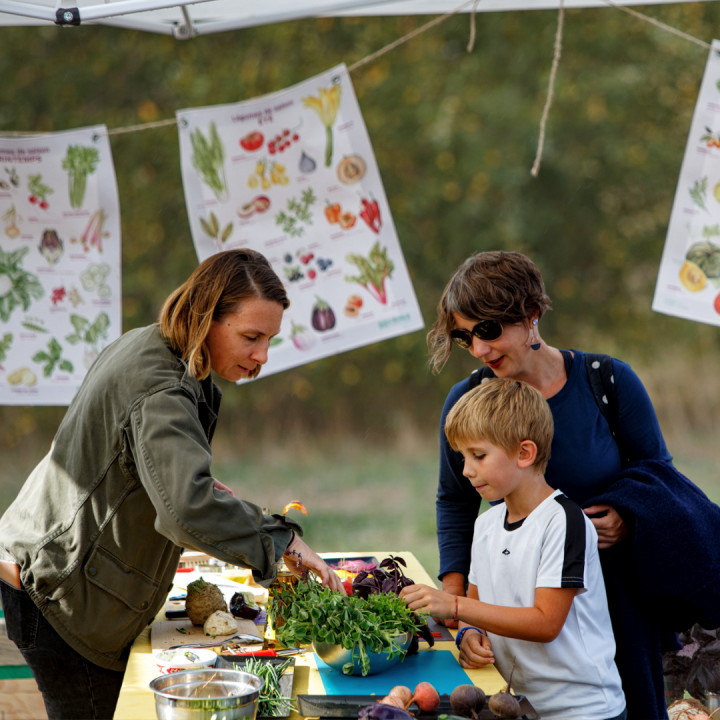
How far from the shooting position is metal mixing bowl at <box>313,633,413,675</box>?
60.2 inches

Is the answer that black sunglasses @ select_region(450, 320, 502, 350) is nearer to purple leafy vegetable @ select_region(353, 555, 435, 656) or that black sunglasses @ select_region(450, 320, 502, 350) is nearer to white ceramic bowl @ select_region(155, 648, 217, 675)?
purple leafy vegetable @ select_region(353, 555, 435, 656)

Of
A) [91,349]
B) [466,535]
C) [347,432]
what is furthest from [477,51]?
[466,535]

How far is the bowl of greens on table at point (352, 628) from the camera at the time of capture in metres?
1.51

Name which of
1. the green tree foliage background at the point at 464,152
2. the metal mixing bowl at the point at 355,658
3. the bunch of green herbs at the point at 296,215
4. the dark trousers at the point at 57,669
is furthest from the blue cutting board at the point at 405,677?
the green tree foliage background at the point at 464,152

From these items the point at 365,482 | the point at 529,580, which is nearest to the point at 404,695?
the point at 529,580

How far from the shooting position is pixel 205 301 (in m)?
1.70

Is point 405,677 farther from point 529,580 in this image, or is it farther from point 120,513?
point 120,513

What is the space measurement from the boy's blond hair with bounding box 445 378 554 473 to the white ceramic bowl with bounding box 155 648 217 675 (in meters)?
0.66

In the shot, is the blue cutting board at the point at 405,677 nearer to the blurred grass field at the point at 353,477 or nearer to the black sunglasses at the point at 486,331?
the black sunglasses at the point at 486,331

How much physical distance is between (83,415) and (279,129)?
1.96 meters

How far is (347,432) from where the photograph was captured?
659cm

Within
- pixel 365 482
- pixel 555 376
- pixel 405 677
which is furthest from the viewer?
pixel 365 482

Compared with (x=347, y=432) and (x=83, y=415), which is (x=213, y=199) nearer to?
(x=83, y=415)

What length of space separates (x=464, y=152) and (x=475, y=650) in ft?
17.9
